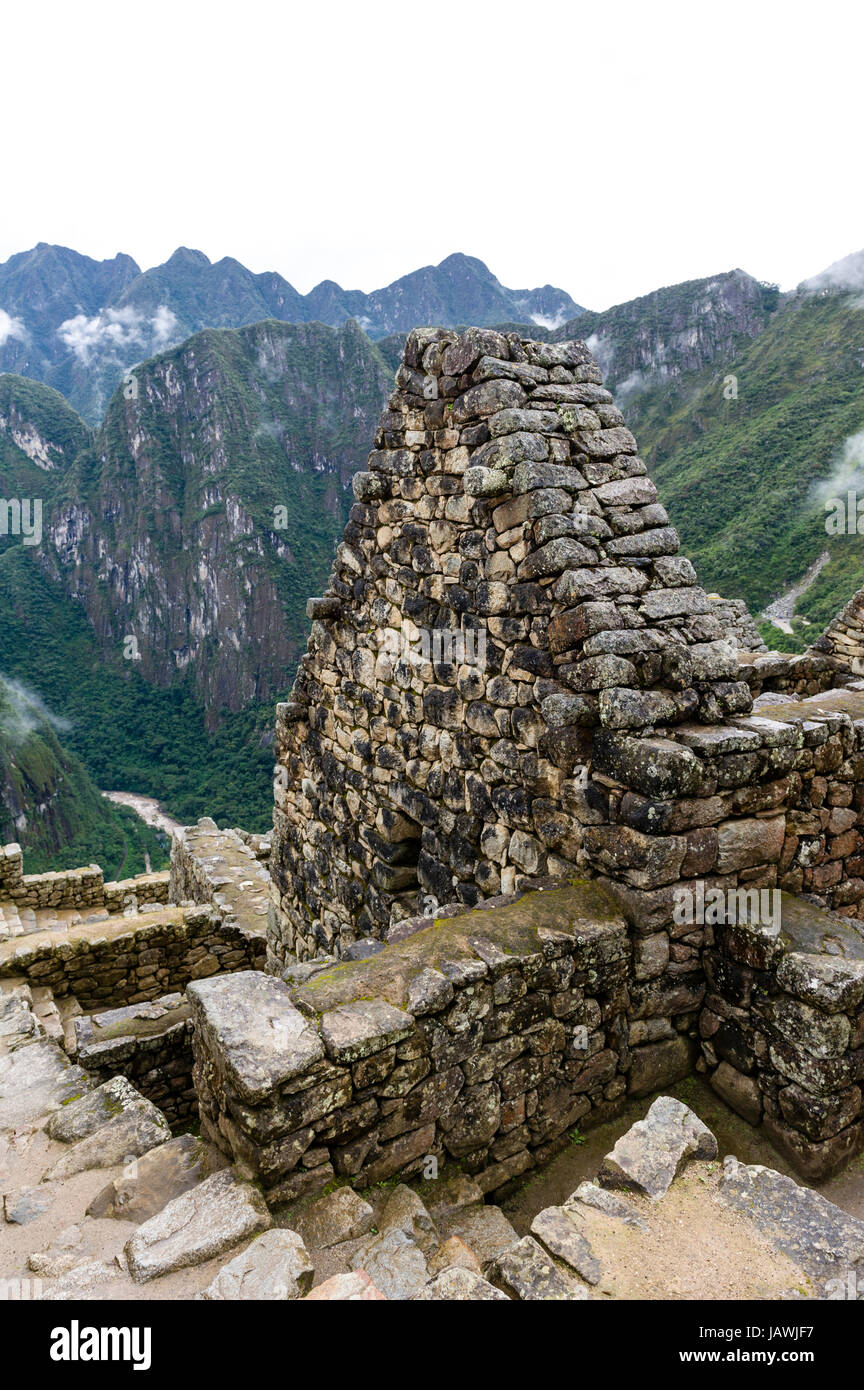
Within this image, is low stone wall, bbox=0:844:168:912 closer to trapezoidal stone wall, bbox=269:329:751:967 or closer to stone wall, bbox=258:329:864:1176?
trapezoidal stone wall, bbox=269:329:751:967

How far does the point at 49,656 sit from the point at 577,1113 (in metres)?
131

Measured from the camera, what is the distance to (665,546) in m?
4.19

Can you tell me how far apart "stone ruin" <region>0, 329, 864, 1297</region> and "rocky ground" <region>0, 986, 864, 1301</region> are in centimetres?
17

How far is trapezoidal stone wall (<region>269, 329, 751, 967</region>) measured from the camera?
151 inches

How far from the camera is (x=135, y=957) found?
8.59m

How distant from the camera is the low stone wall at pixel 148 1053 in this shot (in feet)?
19.0

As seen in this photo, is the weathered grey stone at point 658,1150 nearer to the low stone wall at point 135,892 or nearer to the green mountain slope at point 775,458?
the low stone wall at point 135,892

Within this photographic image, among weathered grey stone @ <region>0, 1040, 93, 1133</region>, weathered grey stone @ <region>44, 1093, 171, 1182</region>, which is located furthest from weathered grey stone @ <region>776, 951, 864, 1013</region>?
weathered grey stone @ <region>0, 1040, 93, 1133</region>

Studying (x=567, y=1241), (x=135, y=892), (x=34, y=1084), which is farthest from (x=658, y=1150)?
(x=135, y=892)

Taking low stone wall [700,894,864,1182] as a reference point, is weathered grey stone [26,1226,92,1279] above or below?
below

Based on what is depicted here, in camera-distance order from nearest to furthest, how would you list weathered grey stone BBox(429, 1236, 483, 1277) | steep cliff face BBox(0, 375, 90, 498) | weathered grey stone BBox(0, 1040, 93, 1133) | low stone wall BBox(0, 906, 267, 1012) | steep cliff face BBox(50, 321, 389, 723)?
weathered grey stone BBox(429, 1236, 483, 1277) < weathered grey stone BBox(0, 1040, 93, 1133) < low stone wall BBox(0, 906, 267, 1012) < steep cliff face BBox(50, 321, 389, 723) < steep cliff face BBox(0, 375, 90, 498)

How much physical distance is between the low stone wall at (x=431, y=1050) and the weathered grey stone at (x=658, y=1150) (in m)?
0.59

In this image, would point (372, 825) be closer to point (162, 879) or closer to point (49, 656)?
point (162, 879)

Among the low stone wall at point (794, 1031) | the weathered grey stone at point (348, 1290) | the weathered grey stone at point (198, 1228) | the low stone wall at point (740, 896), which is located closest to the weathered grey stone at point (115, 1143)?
the weathered grey stone at point (198, 1228)
